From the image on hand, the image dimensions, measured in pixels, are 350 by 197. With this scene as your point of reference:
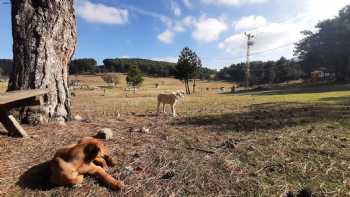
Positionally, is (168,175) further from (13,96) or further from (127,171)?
(13,96)

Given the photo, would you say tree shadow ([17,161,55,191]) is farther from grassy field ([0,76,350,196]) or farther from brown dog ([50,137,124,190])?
brown dog ([50,137,124,190])

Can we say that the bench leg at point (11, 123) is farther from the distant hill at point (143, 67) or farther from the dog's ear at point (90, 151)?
the distant hill at point (143, 67)

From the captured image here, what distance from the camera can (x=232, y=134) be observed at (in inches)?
205

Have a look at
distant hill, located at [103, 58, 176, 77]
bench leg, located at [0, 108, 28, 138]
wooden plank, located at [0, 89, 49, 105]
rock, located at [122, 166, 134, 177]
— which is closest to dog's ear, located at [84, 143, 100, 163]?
rock, located at [122, 166, 134, 177]

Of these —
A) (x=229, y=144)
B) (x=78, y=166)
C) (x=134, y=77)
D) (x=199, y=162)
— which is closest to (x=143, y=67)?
(x=134, y=77)

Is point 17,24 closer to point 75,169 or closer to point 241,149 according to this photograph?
point 75,169

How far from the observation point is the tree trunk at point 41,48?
5.24m

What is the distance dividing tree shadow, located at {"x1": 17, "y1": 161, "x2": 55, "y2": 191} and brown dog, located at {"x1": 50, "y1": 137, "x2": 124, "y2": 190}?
13 centimetres

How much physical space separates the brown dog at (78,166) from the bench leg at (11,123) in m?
1.69

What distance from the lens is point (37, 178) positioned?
3117mm

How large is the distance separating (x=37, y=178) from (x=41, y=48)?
10.1 feet

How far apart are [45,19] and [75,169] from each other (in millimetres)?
3685

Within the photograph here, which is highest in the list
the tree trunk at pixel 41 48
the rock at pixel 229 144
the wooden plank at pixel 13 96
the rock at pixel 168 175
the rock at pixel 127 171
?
the tree trunk at pixel 41 48

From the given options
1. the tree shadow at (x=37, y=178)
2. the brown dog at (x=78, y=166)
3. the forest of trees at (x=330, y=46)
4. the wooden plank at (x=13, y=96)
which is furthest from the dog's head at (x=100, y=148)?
the forest of trees at (x=330, y=46)
